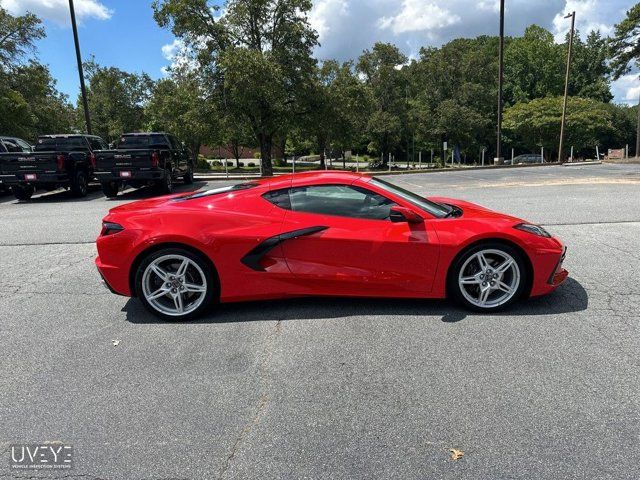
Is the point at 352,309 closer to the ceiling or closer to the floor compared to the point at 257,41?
closer to the floor

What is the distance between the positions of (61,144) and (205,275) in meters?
14.7

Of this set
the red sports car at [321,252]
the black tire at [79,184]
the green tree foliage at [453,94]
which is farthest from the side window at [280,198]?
the green tree foliage at [453,94]

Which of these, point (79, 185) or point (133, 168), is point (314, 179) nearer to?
point (133, 168)

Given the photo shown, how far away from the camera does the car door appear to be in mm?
4137

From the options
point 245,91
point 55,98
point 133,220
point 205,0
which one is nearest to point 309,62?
point 245,91

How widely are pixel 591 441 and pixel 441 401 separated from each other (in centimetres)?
80

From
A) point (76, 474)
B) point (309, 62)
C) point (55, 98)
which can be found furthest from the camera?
point (55, 98)

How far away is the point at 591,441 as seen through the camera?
2508mm

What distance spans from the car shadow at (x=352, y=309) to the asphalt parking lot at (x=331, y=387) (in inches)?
0.9

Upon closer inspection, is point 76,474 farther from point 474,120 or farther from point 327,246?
point 474,120

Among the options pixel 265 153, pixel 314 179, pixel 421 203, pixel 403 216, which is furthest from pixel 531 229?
pixel 265 153

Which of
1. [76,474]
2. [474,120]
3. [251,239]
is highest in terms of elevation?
[474,120]

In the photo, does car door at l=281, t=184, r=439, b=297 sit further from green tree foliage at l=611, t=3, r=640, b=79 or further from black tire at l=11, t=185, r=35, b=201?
green tree foliage at l=611, t=3, r=640, b=79

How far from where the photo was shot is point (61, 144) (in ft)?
53.1
